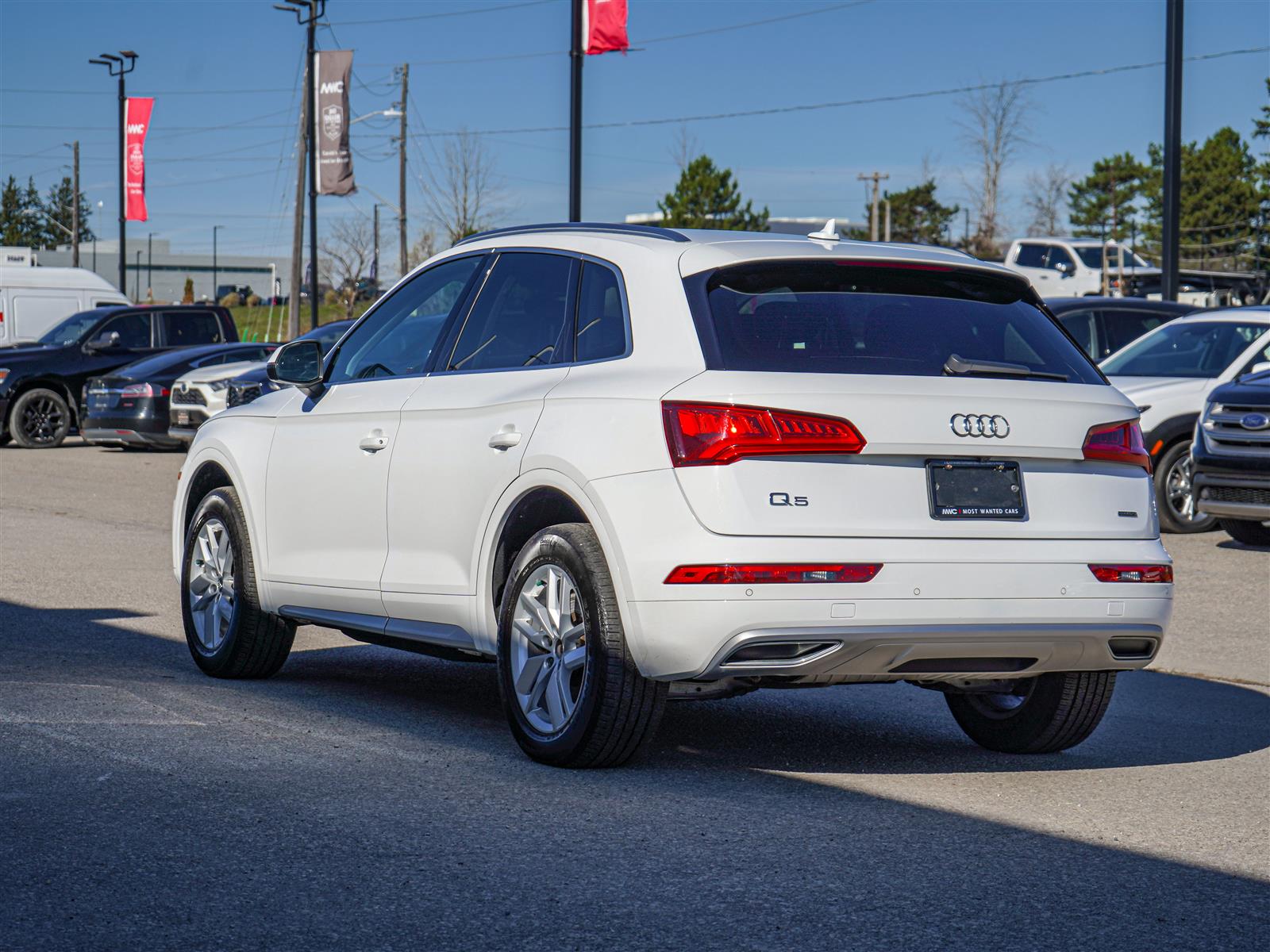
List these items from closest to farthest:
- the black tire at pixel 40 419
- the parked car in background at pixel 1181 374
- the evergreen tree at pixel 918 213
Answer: the parked car in background at pixel 1181 374
the black tire at pixel 40 419
the evergreen tree at pixel 918 213

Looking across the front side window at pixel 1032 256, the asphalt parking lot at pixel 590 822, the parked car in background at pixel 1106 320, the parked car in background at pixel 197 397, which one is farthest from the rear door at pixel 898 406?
the front side window at pixel 1032 256

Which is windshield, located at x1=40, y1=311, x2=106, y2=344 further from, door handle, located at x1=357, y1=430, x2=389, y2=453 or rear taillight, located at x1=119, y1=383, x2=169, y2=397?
door handle, located at x1=357, y1=430, x2=389, y2=453

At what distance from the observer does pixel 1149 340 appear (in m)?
16.0

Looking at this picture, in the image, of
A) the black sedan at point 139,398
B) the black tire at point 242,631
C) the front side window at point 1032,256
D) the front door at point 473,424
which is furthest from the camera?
the front side window at point 1032,256

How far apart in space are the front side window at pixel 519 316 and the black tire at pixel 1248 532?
9395 mm

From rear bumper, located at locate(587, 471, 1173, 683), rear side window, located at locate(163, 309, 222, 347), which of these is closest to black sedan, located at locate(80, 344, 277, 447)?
rear side window, located at locate(163, 309, 222, 347)

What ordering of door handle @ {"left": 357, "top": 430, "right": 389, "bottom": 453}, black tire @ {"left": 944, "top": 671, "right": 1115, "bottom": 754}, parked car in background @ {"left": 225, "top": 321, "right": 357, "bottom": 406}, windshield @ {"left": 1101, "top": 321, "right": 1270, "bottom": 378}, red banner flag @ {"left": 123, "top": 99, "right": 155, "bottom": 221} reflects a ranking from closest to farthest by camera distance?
black tire @ {"left": 944, "top": 671, "right": 1115, "bottom": 754} < door handle @ {"left": 357, "top": 430, "right": 389, "bottom": 453} < windshield @ {"left": 1101, "top": 321, "right": 1270, "bottom": 378} < parked car in background @ {"left": 225, "top": 321, "right": 357, "bottom": 406} < red banner flag @ {"left": 123, "top": 99, "right": 155, "bottom": 221}

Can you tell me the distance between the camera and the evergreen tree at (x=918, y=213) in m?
108

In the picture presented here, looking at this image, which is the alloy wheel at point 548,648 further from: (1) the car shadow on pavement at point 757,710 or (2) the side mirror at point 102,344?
(2) the side mirror at point 102,344

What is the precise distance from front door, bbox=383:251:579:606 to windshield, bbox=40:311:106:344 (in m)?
20.3

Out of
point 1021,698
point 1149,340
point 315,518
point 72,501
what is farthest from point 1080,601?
point 72,501

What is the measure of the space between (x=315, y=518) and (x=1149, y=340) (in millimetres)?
10916

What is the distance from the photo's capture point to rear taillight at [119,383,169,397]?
22641mm

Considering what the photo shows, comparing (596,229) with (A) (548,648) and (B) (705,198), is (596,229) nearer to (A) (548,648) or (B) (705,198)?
(A) (548,648)
